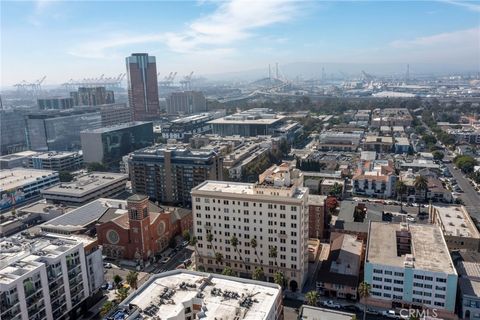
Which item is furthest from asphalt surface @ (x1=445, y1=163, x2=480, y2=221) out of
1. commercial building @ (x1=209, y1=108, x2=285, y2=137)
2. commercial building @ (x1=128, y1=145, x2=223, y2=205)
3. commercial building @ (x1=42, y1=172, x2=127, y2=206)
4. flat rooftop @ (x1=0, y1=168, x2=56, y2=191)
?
flat rooftop @ (x1=0, y1=168, x2=56, y2=191)

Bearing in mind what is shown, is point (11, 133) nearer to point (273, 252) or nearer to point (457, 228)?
point (273, 252)

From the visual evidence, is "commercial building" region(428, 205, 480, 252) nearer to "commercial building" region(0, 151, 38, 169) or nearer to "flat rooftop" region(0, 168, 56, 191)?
"flat rooftop" region(0, 168, 56, 191)

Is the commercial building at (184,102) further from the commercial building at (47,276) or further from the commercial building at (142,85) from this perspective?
the commercial building at (47,276)

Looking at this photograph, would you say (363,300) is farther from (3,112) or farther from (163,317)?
(3,112)

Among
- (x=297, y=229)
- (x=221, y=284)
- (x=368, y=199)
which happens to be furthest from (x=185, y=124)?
(x=221, y=284)

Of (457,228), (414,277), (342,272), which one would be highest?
(414,277)

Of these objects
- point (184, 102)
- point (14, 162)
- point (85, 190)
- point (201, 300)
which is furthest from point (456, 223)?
point (184, 102)
